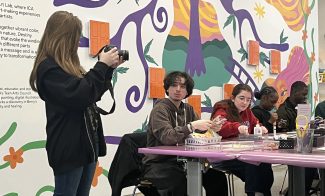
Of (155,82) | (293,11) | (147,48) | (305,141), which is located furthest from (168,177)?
(293,11)

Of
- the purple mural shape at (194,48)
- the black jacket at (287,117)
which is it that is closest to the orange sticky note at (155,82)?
the purple mural shape at (194,48)

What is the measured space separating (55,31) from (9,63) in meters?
1.33

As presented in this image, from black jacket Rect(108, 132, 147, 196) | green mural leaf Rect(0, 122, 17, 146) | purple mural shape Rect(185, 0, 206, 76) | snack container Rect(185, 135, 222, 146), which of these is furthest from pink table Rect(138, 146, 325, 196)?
purple mural shape Rect(185, 0, 206, 76)

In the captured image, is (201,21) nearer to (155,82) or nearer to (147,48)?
(147,48)

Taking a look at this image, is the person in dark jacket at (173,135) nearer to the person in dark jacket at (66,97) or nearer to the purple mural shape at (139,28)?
the person in dark jacket at (66,97)

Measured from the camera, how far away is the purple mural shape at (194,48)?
4734mm

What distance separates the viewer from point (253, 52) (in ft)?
18.6

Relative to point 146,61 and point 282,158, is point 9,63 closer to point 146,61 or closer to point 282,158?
point 146,61

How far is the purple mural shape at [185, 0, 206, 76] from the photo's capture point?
15.5 ft

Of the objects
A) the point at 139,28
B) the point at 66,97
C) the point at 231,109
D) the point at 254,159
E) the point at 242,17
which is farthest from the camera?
the point at 242,17

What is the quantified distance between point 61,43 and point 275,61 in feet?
15.1

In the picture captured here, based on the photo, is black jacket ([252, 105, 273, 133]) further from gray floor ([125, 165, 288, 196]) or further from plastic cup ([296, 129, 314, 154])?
plastic cup ([296, 129, 314, 154])

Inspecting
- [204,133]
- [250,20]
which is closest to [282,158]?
[204,133]

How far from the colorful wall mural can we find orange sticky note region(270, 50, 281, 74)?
69 millimetres
